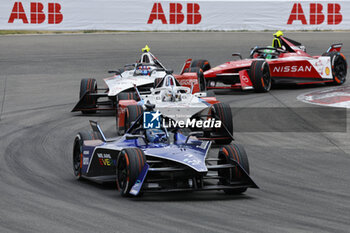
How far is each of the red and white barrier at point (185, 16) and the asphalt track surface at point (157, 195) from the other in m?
10.9

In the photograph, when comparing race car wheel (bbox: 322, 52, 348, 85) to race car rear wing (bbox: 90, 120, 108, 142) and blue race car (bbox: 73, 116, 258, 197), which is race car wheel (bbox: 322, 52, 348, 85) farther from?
blue race car (bbox: 73, 116, 258, 197)

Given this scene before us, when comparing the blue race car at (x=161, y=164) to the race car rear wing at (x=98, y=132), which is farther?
the race car rear wing at (x=98, y=132)

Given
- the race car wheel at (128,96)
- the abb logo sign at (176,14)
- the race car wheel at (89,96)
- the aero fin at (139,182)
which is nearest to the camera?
the aero fin at (139,182)

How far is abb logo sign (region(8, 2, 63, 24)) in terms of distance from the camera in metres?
36.2

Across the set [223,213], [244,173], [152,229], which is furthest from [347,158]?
[152,229]

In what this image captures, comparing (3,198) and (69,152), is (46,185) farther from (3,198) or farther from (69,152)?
(69,152)

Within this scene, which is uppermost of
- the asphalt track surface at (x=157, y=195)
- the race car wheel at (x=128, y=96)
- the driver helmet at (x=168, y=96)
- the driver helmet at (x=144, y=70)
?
the driver helmet at (x=144, y=70)

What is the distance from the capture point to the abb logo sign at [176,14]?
37938 mm

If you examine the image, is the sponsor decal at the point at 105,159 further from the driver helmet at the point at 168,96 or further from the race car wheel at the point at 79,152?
the driver helmet at the point at 168,96

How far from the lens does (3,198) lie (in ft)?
34.0

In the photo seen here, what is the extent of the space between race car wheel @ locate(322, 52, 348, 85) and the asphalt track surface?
26.6 inches

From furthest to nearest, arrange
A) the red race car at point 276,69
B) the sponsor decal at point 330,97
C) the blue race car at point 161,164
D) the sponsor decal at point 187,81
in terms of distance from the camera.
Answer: the red race car at point 276,69
the sponsor decal at point 187,81
the sponsor decal at point 330,97
the blue race car at point 161,164

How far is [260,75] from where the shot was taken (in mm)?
23609

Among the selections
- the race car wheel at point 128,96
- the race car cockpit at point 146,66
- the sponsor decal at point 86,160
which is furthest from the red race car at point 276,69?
the sponsor decal at point 86,160
